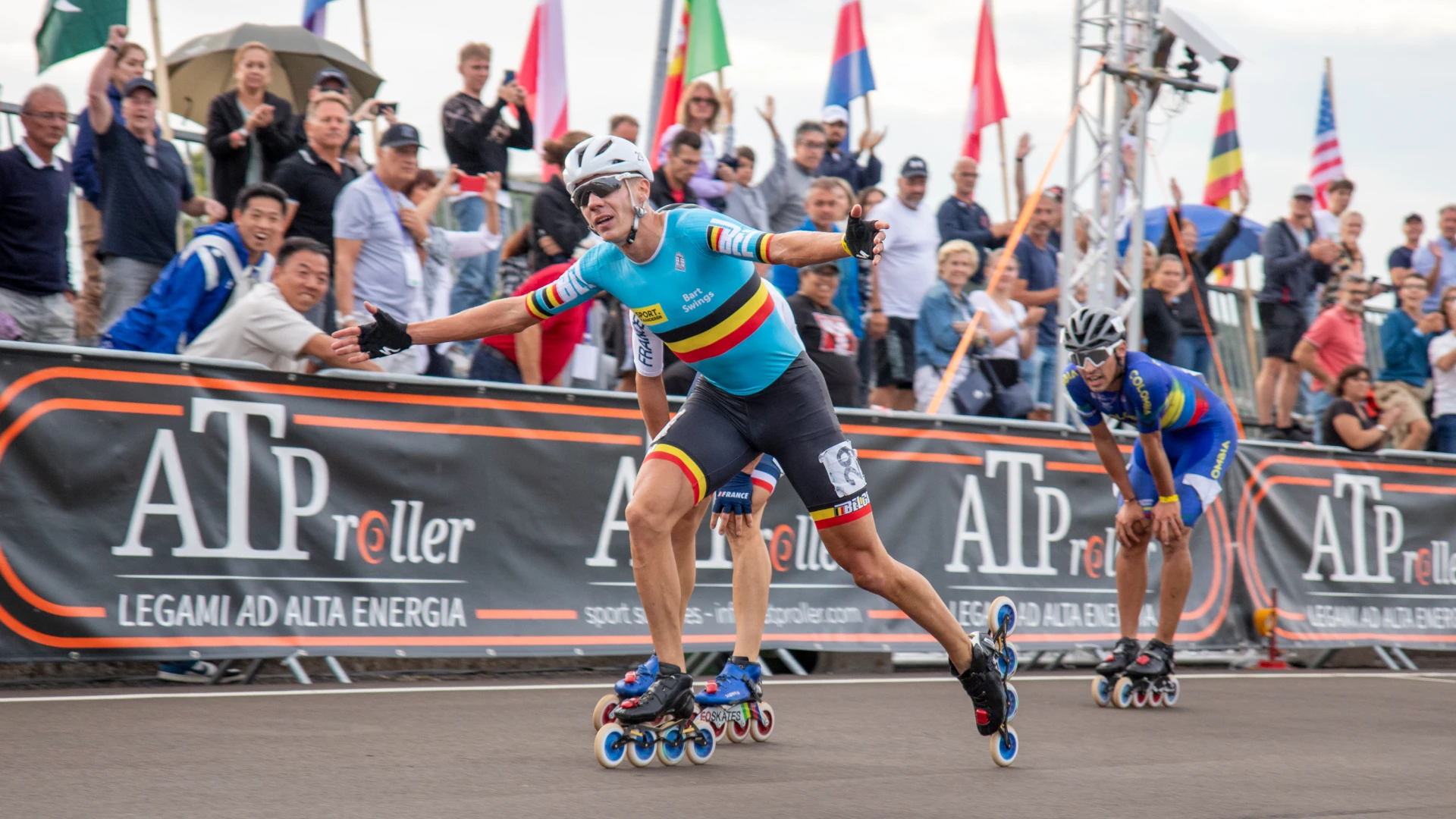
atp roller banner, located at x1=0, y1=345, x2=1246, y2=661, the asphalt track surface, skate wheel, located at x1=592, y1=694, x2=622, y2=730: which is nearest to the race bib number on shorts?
the asphalt track surface

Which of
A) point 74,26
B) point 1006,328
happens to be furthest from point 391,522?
point 1006,328

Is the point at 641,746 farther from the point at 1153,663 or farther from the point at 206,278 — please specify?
the point at 206,278

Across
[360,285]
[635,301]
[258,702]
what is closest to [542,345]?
[360,285]

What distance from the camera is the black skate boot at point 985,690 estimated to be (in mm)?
6051

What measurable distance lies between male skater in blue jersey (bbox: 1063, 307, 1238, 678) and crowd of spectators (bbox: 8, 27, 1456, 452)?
1999 millimetres

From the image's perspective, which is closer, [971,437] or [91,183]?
[91,183]

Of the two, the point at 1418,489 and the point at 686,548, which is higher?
the point at 686,548

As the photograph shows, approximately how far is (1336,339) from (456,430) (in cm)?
955

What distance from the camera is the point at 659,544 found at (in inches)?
231

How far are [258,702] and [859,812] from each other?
3636 millimetres

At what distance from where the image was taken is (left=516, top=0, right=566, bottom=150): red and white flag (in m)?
14.6

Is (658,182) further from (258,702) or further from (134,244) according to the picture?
(258,702)

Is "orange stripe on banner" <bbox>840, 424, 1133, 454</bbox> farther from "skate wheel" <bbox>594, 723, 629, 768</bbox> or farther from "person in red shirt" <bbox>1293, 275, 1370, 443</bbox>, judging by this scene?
"skate wheel" <bbox>594, 723, 629, 768</bbox>

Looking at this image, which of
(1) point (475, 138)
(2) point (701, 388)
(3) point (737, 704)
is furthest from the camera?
(1) point (475, 138)
